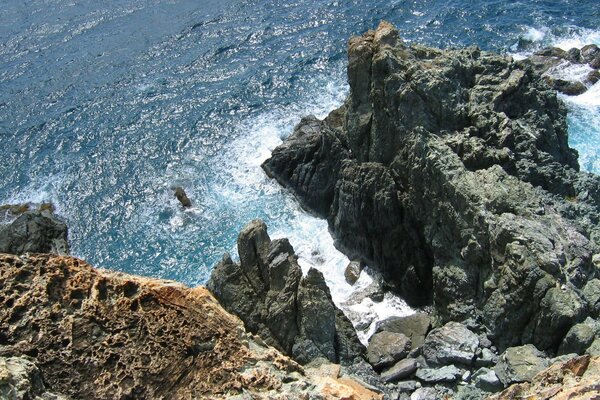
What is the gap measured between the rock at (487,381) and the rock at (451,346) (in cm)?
141

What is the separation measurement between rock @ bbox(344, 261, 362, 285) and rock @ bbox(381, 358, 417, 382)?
1126 centimetres

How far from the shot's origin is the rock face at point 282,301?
2603cm

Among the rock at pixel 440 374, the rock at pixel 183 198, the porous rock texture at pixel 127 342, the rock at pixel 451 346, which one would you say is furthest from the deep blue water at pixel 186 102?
the porous rock texture at pixel 127 342

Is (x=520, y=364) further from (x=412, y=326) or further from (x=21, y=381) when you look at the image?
(x=21, y=381)

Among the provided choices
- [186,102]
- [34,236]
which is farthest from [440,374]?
[186,102]

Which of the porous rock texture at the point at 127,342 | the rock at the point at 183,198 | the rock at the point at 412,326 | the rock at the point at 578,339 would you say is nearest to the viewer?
the porous rock texture at the point at 127,342

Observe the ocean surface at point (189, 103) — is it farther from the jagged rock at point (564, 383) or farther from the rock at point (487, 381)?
the jagged rock at point (564, 383)

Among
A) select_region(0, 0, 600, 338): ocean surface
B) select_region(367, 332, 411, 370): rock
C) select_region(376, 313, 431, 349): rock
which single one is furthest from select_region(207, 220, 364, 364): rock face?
select_region(0, 0, 600, 338): ocean surface

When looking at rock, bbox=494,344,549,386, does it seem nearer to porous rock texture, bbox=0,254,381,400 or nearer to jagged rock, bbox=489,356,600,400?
jagged rock, bbox=489,356,600,400

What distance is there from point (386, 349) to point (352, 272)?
31.7 ft

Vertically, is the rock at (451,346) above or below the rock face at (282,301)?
below

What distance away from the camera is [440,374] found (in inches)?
904

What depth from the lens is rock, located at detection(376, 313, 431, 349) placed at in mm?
28953

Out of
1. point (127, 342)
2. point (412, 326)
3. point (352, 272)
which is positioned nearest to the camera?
point (127, 342)
